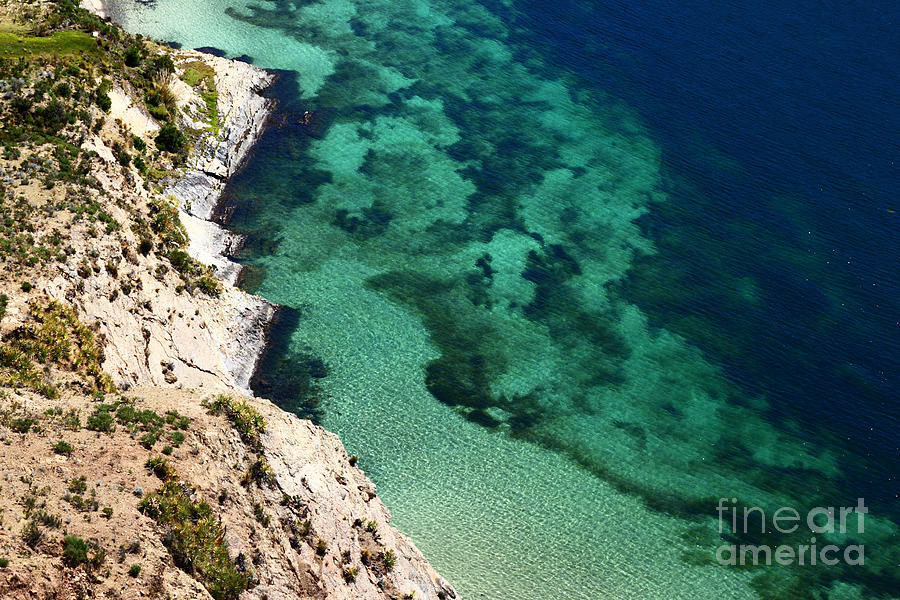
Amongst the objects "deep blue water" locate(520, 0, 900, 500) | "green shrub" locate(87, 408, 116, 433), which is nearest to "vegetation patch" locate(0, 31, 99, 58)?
"green shrub" locate(87, 408, 116, 433)

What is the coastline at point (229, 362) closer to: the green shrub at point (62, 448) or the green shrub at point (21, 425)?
the green shrub at point (62, 448)

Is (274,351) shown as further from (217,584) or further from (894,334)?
(894,334)

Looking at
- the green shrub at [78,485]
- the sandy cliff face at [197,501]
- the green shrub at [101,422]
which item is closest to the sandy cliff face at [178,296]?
the green shrub at [101,422]

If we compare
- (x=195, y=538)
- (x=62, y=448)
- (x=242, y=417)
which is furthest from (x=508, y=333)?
(x=62, y=448)

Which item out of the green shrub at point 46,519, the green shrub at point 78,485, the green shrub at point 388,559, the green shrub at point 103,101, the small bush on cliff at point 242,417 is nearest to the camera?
the green shrub at point 46,519

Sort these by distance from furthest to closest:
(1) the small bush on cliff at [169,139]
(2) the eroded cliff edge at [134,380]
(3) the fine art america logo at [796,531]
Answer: (1) the small bush on cliff at [169,139], (3) the fine art america logo at [796,531], (2) the eroded cliff edge at [134,380]

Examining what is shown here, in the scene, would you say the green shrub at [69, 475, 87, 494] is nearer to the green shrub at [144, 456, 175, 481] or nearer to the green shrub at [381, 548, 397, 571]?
the green shrub at [144, 456, 175, 481]
